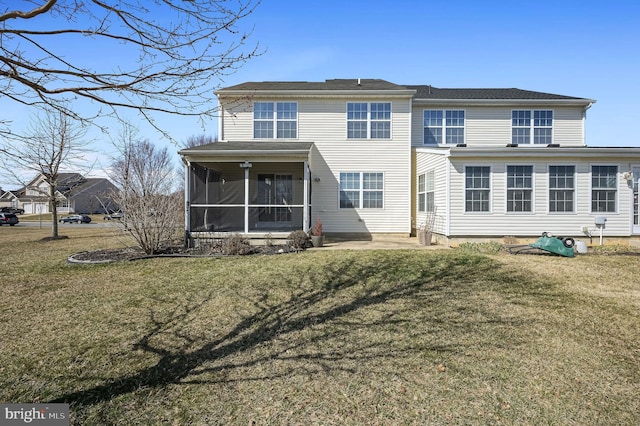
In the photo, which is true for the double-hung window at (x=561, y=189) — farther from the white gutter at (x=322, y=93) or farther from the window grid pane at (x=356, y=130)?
the window grid pane at (x=356, y=130)

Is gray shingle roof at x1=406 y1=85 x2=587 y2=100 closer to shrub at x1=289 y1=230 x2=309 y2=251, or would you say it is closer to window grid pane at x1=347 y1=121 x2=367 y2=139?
window grid pane at x1=347 y1=121 x2=367 y2=139

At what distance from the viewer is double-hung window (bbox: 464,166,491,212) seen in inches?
480

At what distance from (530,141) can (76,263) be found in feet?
61.3

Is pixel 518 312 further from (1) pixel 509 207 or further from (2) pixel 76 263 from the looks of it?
(2) pixel 76 263

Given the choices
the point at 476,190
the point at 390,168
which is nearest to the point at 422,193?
the point at 390,168

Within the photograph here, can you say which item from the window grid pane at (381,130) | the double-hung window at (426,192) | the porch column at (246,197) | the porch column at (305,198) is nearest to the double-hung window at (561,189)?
the double-hung window at (426,192)

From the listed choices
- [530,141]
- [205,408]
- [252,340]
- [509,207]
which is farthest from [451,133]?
[205,408]

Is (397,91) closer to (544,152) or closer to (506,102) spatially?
(506,102)

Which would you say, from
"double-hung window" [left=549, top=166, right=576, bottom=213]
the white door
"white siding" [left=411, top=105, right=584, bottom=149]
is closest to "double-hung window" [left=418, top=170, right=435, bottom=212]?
"white siding" [left=411, top=105, right=584, bottom=149]

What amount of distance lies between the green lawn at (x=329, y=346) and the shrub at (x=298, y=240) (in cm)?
342

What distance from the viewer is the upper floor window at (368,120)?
1548cm

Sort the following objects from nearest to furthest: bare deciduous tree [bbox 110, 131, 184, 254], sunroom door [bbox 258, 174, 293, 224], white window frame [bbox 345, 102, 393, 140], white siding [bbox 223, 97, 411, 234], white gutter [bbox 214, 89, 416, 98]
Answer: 1. bare deciduous tree [bbox 110, 131, 184, 254]
2. white gutter [bbox 214, 89, 416, 98]
3. white siding [bbox 223, 97, 411, 234]
4. white window frame [bbox 345, 102, 393, 140]
5. sunroom door [bbox 258, 174, 293, 224]

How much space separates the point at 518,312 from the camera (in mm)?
5527

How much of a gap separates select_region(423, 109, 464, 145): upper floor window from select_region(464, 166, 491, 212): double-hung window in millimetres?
4493
